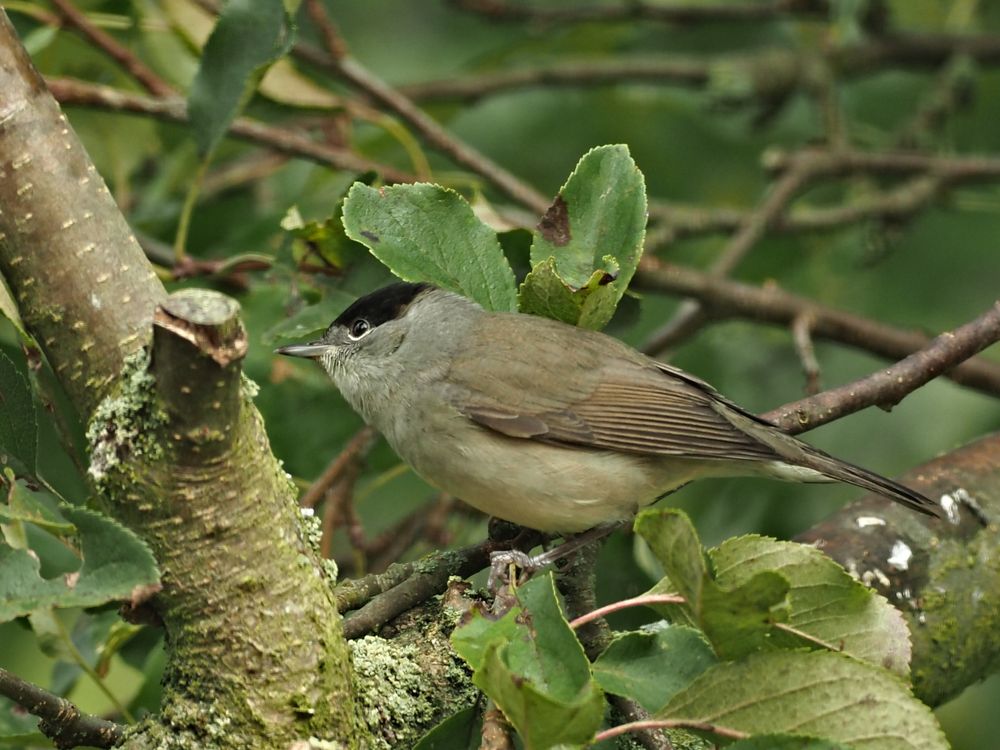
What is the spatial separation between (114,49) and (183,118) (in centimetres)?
63

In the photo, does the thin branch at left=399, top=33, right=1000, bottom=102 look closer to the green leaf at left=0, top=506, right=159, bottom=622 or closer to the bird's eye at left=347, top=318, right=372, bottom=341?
the bird's eye at left=347, top=318, right=372, bottom=341

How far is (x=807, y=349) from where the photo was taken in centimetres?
412

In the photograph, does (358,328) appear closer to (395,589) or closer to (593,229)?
(593,229)

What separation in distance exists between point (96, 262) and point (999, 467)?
2.61 metres

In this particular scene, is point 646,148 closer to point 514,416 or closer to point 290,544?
point 514,416

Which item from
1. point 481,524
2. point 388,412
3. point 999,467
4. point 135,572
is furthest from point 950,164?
point 135,572

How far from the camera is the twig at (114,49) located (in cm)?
421

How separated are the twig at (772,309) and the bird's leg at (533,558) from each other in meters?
A: 1.38

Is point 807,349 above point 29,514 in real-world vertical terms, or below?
below

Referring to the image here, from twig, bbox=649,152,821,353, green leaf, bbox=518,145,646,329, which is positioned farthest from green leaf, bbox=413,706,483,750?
twig, bbox=649,152,821,353

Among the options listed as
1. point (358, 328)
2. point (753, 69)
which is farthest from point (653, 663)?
point (753, 69)

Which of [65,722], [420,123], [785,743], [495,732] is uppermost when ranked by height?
[785,743]

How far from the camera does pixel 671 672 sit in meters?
2.18

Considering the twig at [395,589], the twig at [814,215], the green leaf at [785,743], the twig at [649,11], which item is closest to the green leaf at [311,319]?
the twig at [395,589]
